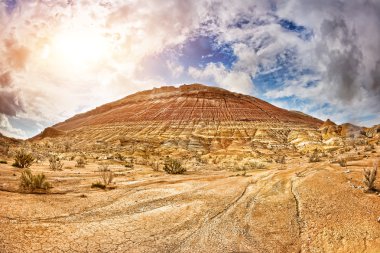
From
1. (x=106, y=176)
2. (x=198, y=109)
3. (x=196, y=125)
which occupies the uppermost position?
(x=198, y=109)

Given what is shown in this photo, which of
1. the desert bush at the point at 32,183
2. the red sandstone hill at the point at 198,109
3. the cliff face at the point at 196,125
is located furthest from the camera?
the red sandstone hill at the point at 198,109

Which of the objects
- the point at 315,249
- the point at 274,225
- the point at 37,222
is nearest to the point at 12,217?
the point at 37,222

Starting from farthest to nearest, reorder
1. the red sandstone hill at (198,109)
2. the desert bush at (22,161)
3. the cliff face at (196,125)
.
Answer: the red sandstone hill at (198,109) < the cliff face at (196,125) < the desert bush at (22,161)

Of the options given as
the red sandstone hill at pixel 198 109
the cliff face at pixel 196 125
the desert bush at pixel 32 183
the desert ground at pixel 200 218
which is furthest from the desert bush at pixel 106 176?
the red sandstone hill at pixel 198 109

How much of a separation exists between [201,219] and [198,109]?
205 feet

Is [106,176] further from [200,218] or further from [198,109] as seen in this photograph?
[198,109]

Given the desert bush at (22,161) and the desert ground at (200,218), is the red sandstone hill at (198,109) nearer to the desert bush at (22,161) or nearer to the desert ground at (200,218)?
the desert bush at (22,161)

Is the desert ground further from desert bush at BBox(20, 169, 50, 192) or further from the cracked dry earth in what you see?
desert bush at BBox(20, 169, 50, 192)

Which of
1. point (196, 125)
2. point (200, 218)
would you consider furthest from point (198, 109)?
point (200, 218)

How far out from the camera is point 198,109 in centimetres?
6869

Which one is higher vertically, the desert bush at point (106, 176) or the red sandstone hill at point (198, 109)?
the red sandstone hill at point (198, 109)

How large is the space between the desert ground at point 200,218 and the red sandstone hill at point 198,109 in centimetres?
5305

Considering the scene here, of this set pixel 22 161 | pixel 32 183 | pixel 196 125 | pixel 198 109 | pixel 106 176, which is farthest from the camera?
pixel 198 109

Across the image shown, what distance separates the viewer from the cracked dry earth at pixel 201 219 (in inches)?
199
